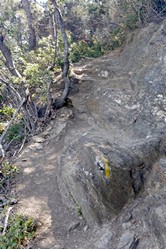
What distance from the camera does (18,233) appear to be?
4004 millimetres

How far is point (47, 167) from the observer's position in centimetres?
602

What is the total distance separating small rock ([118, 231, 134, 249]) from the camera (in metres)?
3.55

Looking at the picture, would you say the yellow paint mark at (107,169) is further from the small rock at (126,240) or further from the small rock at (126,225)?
the small rock at (126,240)

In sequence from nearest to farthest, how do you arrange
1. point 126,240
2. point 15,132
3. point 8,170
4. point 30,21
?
point 126,240 < point 8,170 < point 15,132 < point 30,21

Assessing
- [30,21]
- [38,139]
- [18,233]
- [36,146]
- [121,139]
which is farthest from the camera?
[30,21]

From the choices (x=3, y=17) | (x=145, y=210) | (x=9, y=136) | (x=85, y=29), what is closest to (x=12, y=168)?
Answer: (x=9, y=136)

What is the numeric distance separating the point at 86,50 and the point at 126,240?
34.2 ft

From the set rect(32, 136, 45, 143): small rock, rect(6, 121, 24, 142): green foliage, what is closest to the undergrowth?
rect(32, 136, 45, 143): small rock

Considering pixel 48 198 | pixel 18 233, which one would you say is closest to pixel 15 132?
pixel 48 198

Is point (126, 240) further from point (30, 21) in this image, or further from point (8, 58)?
point (30, 21)

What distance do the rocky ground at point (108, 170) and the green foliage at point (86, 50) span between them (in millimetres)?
4561

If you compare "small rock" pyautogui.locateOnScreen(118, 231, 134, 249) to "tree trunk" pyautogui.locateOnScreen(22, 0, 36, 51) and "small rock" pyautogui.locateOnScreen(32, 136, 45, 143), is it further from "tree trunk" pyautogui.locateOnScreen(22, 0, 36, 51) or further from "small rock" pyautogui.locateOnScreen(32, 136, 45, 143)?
"tree trunk" pyautogui.locateOnScreen(22, 0, 36, 51)

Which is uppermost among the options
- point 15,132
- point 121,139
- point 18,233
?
point 121,139

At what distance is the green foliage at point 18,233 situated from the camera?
12.8ft
